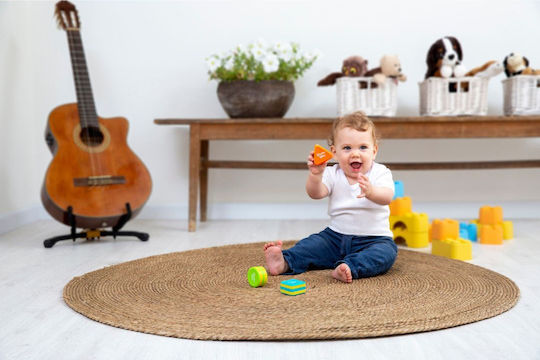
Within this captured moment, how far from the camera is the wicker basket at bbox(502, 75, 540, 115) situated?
7.50 feet

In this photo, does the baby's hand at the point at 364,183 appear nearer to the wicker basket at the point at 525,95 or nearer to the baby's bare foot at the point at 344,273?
the baby's bare foot at the point at 344,273

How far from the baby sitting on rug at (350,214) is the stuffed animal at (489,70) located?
3.21 feet

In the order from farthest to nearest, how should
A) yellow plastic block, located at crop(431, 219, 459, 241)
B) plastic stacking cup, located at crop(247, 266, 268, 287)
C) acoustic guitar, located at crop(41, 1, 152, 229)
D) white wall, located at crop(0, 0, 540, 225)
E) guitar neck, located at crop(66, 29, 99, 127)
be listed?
white wall, located at crop(0, 0, 540, 225) → guitar neck, located at crop(66, 29, 99, 127) → acoustic guitar, located at crop(41, 1, 152, 229) → yellow plastic block, located at crop(431, 219, 459, 241) → plastic stacking cup, located at crop(247, 266, 268, 287)

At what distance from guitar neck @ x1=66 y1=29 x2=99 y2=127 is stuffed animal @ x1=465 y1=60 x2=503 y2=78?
1487 mm

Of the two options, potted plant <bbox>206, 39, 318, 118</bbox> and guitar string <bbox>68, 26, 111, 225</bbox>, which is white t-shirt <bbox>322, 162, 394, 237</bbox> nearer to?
potted plant <bbox>206, 39, 318, 118</bbox>

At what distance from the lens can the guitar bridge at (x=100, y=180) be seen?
210 centimetres

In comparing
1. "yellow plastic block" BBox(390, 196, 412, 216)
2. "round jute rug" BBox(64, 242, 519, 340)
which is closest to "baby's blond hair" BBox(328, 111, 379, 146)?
"round jute rug" BBox(64, 242, 519, 340)

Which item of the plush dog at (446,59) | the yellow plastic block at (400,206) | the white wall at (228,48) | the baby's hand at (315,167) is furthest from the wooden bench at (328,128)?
the baby's hand at (315,167)

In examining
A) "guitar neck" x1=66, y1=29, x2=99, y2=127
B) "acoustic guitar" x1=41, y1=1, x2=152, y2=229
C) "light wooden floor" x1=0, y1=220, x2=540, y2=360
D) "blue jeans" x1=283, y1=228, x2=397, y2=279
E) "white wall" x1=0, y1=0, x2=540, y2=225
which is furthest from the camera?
"white wall" x1=0, y1=0, x2=540, y2=225

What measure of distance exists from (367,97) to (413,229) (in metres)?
0.58

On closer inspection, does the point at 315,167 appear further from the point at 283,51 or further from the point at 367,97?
the point at 283,51

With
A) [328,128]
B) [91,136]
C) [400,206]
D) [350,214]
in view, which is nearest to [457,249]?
[400,206]

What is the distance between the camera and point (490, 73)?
90.7 inches

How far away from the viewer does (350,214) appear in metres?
1.58
